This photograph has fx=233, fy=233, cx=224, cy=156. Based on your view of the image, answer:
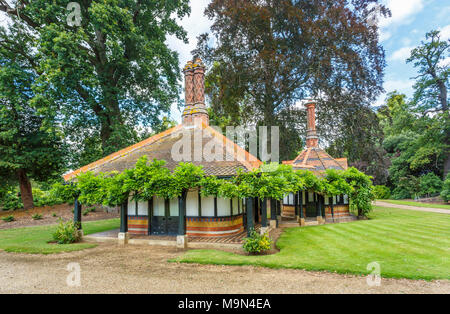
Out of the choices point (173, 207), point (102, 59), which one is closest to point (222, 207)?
point (173, 207)

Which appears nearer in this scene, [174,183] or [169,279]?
[169,279]

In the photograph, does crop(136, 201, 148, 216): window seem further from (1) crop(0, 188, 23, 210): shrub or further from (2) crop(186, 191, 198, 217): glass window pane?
(1) crop(0, 188, 23, 210): shrub

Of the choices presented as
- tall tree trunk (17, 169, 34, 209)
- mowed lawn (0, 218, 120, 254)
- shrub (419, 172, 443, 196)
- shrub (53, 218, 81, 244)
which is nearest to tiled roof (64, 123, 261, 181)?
shrub (53, 218, 81, 244)

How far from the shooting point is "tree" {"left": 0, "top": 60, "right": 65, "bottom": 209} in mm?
17438

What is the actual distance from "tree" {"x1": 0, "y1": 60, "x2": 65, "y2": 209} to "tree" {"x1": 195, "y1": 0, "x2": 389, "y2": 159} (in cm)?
1477

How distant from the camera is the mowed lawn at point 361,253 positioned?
7.02m

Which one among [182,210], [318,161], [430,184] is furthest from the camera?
[430,184]

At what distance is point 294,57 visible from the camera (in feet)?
59.1

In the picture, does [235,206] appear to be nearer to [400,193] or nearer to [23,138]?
[23,138]

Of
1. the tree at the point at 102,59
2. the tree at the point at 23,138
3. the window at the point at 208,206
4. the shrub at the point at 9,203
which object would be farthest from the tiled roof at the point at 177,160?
the shrub at the point at 9,203

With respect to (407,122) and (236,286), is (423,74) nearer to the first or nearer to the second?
(407,122)

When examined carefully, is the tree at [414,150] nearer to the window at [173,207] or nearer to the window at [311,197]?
the window at [311,197]

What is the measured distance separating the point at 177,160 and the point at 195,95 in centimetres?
561

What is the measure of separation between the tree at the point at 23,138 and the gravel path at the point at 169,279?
11511 millimetres
